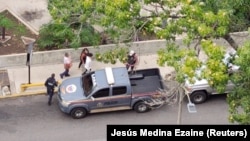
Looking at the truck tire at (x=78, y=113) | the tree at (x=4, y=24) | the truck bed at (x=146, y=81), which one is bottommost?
the truck tire at (x=78, y=113)

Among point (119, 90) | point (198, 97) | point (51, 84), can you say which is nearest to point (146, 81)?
point (119, 90)

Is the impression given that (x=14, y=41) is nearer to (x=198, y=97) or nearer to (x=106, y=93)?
(x=106, y=93)

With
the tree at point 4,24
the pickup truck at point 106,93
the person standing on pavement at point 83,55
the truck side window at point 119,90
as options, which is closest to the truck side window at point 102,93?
the pickup truck at point 106,93

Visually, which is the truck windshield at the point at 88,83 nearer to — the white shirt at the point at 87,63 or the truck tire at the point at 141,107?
the white shirt at the point at 87,63

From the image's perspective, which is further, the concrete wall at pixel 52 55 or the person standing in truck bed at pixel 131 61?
the concrete wall at pixel 52 55

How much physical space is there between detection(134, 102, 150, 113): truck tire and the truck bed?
1.46 feet

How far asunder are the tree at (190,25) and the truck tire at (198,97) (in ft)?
17.9

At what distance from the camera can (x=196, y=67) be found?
522 inches

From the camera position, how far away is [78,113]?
20469mm

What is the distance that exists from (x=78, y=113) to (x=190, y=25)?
7.40 meters

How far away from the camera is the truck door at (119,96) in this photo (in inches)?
800

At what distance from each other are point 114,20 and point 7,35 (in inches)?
406

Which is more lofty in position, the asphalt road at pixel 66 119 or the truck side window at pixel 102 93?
the truck side window at pixel 102 93

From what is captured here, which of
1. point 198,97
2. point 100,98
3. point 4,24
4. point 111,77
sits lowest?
point 198,97
